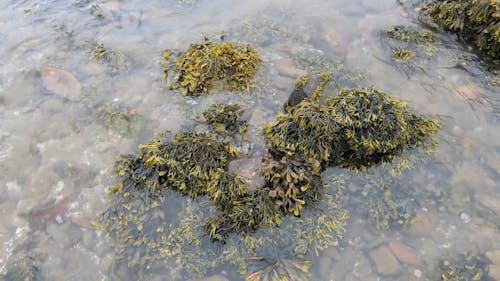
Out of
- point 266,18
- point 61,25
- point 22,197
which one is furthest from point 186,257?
point 61,25

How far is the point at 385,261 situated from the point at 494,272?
3.89 feet

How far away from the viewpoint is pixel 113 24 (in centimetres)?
841

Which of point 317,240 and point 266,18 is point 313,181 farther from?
point 266,18

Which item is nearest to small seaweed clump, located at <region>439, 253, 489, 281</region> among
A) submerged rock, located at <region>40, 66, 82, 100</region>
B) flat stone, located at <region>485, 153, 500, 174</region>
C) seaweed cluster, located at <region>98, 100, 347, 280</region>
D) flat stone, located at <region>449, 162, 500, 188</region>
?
flat stone, located at <region>449, 162, 500, 188</region>

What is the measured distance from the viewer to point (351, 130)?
213 inches

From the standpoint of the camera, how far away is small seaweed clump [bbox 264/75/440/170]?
17.7 ft

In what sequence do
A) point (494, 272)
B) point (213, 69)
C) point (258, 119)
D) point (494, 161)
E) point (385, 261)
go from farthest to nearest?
1. point (213, 69)
2. point (258, 119)
3. point (494, 161)
4. point (385, 261)
5. point (494, 272)

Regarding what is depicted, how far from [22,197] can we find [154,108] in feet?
7.65

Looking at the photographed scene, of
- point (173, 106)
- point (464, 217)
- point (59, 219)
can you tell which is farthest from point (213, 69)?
point (464, 217)

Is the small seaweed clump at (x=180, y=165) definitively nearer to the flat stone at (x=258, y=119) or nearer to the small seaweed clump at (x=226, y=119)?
the small seaweed clump at (x=226, y=119)

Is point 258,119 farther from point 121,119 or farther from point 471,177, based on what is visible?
point 471,177

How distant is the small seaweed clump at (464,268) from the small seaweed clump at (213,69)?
4001 millimetres

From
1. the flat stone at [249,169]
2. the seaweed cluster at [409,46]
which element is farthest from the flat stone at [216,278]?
the seaweed cluster at [409,46]

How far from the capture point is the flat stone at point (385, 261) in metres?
4.69
